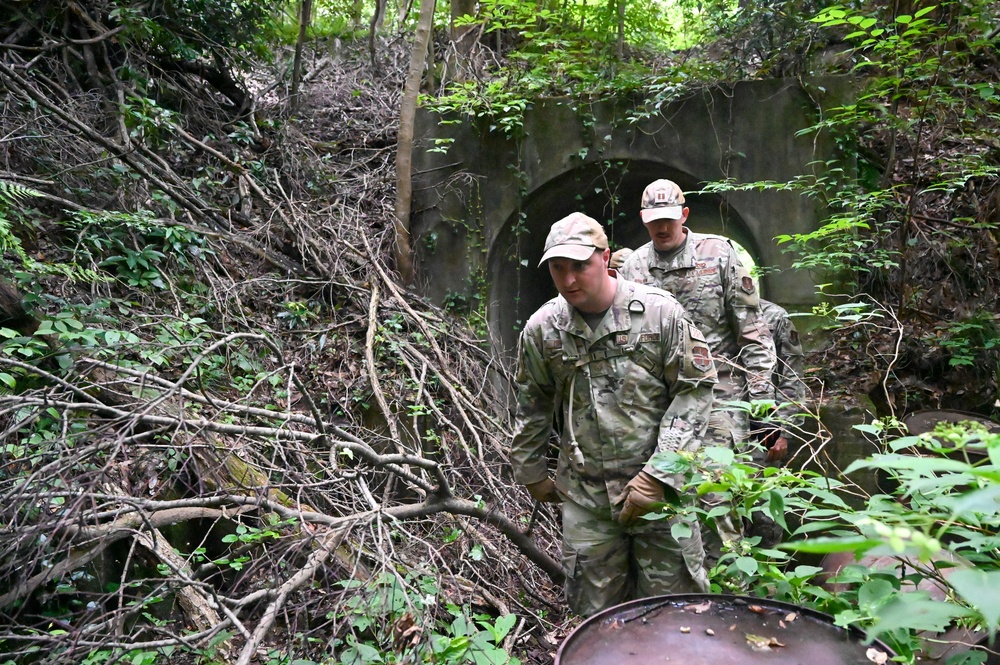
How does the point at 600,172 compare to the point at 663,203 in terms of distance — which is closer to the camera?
the point at 663,203

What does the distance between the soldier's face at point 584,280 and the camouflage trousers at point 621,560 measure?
1.01 metres

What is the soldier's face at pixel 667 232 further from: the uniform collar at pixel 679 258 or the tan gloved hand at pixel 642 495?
the tan gloved hand at pixel 642 495

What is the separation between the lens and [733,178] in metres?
6.51

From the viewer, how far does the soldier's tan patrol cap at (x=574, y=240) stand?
130 inches

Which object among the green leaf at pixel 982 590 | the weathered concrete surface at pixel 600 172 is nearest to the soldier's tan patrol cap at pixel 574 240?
the green leaf at pixel 982 590

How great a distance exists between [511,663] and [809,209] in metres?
4.89

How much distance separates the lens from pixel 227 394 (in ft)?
15.8

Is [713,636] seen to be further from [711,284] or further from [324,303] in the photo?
[324,303]

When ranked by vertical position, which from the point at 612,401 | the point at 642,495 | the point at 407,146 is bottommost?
the point at 642,495

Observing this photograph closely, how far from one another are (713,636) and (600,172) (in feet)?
18.1

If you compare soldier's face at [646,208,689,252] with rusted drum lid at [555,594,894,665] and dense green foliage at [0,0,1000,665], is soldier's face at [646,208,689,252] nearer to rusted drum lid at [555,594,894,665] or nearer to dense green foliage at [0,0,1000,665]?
dense green foliage at [0,0,1000,665]

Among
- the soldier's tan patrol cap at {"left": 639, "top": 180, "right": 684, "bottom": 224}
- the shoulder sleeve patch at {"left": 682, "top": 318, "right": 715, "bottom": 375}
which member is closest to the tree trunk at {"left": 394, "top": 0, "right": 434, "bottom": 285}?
the soldier's tan patrol cap at {"left": 639, "top": 180, "right": 684, "bottom": 224}

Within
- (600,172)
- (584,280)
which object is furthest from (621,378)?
(600,172)

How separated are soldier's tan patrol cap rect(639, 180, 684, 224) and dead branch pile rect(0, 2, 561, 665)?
204 centimetres
